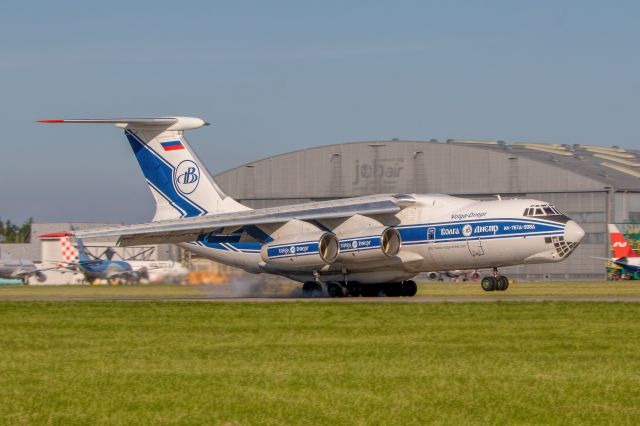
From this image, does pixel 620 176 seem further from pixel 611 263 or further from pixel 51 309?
pixel 51 309

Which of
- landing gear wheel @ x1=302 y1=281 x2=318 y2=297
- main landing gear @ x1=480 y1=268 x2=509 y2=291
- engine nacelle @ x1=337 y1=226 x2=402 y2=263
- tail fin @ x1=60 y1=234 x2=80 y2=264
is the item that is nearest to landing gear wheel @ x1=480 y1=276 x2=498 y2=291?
main landing gear @ x1=480 y1=268 x2=509 y2=291

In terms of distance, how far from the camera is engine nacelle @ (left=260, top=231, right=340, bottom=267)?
102 ft

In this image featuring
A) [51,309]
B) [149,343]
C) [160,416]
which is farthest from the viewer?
[51,309]

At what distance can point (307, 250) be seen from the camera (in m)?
31.2

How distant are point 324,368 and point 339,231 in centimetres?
1988

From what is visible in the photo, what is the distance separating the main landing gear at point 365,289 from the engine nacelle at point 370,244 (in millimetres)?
1578

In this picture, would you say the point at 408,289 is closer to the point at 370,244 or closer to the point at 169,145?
the point at 370,244

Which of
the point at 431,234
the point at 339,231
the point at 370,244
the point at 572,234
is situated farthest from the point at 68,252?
the point at 572,234

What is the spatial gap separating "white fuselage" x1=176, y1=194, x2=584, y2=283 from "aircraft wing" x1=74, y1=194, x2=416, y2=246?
0.43m

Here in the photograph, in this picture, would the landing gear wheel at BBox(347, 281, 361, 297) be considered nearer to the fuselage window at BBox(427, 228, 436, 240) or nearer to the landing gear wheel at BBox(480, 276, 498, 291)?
the fuselage window at BBox(427, 228, 436, 240)

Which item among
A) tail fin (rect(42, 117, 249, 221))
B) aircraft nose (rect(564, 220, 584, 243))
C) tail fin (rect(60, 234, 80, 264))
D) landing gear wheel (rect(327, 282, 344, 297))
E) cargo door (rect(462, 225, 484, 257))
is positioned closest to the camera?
aircraft nose (rect(564, 220, 584, 243))

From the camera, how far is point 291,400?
1016cm

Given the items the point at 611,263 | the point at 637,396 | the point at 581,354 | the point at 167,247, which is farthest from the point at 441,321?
the point at 167,247

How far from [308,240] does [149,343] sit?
15.6 m
